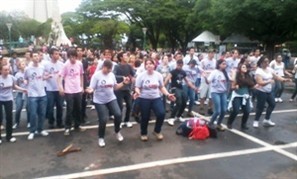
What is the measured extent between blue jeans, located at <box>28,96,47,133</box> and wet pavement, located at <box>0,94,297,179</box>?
32 cm

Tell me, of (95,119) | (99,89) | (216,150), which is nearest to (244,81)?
(216,150)

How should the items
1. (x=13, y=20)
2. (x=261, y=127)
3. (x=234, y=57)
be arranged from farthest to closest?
(x=13, y=20)
(x=234, y=57)
(x=261, y=127)

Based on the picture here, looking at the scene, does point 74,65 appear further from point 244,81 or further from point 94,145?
point 244,81

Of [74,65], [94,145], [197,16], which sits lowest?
[94,145]

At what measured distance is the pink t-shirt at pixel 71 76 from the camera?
324 inches

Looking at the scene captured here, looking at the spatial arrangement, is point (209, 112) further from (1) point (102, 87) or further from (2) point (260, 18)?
(2) point (260, 18)

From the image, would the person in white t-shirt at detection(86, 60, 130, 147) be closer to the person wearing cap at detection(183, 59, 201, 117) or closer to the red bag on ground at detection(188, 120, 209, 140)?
the red bag on ground at detection(188, 120, 209, 140)

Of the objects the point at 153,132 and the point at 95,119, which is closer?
the point at 153,132

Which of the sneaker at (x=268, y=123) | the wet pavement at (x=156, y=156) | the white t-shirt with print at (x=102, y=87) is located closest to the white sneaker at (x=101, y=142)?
the wet pavement at (x=156, y=156)

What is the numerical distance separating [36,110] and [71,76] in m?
1.07

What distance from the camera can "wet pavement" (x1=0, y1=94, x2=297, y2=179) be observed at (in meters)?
6.26

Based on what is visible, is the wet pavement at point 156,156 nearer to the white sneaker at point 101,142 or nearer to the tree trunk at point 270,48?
the white sneaker at point 101,142

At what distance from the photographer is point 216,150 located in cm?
754

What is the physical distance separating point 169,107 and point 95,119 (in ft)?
8.82
